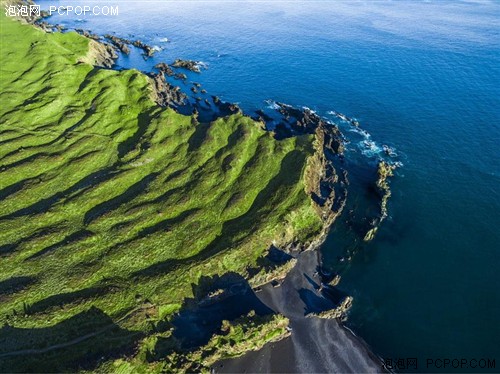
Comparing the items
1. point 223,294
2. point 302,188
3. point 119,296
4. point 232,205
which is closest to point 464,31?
point 302,188

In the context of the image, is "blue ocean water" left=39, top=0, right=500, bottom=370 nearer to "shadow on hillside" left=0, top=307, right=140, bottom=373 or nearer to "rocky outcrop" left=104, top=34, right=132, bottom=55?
"rocky outcrop" left=104, top=34, right=132, bottom=55

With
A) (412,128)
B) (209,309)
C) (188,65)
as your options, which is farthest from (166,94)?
(209,309)

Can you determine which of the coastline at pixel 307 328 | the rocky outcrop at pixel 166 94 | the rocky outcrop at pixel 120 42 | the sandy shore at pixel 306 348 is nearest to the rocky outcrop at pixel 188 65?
the rocky outcrop at pixel 166 94

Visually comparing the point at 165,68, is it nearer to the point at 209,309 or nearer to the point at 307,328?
the point at 209,309

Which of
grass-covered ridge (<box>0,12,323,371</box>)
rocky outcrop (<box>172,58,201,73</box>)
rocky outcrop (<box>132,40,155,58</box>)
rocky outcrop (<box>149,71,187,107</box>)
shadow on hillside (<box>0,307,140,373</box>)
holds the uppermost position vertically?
rocky outcrop (<box>132,40,155,58</box>)

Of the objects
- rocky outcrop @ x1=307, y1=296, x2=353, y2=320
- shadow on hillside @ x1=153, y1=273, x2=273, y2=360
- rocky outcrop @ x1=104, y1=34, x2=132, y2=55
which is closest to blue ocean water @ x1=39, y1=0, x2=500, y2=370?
rocky outcrop @ x1=307, y1=296, x2=353, y2=320

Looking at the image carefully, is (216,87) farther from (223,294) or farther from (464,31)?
(464,31)
